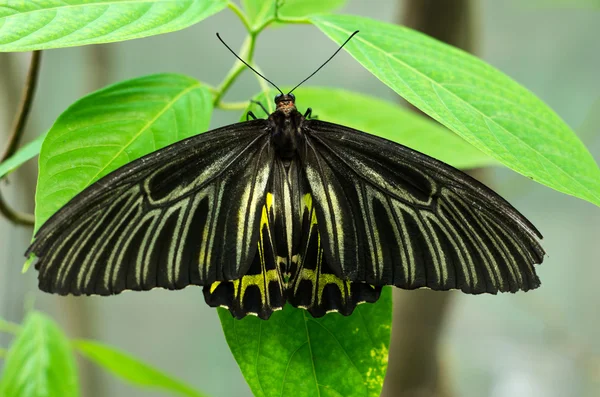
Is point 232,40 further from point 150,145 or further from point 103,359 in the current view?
point 150,145

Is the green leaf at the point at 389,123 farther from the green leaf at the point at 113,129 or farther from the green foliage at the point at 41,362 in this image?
the green foliage at the point at 41,362

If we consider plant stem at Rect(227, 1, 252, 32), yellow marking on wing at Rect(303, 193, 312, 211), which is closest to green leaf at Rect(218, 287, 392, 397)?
yellow marking on wing at Rect(303, 193, 312, 211)

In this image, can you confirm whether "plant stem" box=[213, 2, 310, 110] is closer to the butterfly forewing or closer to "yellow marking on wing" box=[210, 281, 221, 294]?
the butterfly forewing

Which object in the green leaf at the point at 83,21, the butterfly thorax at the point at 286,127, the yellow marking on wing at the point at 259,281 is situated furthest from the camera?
the butterfly thorax at the point at 286,127

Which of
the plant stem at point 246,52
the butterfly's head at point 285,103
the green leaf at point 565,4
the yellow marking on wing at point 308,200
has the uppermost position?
the green leaf at point 565,4

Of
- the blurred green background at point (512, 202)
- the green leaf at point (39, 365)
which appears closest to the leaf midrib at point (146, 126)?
the green leaf at point (39, 365)

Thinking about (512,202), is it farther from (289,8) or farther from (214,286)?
(214,286)

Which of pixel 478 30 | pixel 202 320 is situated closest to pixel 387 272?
pixel 478 30
